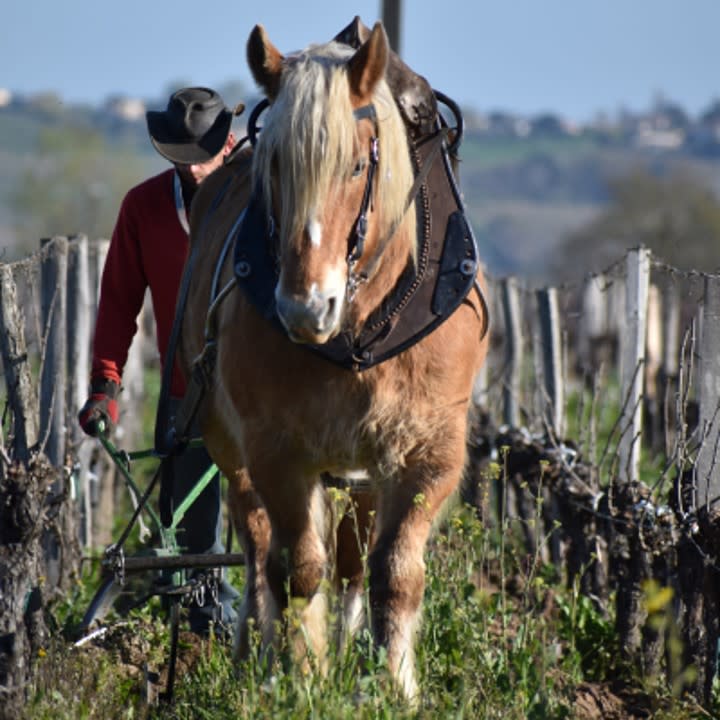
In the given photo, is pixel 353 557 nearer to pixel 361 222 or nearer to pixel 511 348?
pixel 361 222

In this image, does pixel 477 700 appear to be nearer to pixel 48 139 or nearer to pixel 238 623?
pixel 238 623

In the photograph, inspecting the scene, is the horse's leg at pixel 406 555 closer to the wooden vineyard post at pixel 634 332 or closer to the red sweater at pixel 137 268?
the red sweater at pixel 137 268

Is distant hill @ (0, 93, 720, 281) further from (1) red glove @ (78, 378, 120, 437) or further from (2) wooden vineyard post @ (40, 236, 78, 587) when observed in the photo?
(1) red glove @ (78, 378, 120, 437)

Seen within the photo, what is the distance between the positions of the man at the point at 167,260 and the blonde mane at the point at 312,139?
62.4 inches

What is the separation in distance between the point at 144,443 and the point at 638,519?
768cm

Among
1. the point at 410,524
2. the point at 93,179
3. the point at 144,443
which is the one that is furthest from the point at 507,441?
the point at 93,179

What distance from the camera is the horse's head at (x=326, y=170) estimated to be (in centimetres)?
386

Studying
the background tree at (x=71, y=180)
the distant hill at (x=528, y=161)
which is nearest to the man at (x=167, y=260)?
the background tree at (x=71, y=180)

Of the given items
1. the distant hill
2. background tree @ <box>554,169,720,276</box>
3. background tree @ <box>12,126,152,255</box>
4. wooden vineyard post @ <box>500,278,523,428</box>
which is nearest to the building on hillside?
the distant hill

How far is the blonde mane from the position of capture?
3.93 meters

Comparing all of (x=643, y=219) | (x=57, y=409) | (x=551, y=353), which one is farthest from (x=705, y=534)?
(x=643, y=219)

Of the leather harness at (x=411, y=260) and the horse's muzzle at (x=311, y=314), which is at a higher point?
the leather harness at (x=411, y=260)

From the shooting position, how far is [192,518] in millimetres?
6055

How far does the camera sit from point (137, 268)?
19.3ft
